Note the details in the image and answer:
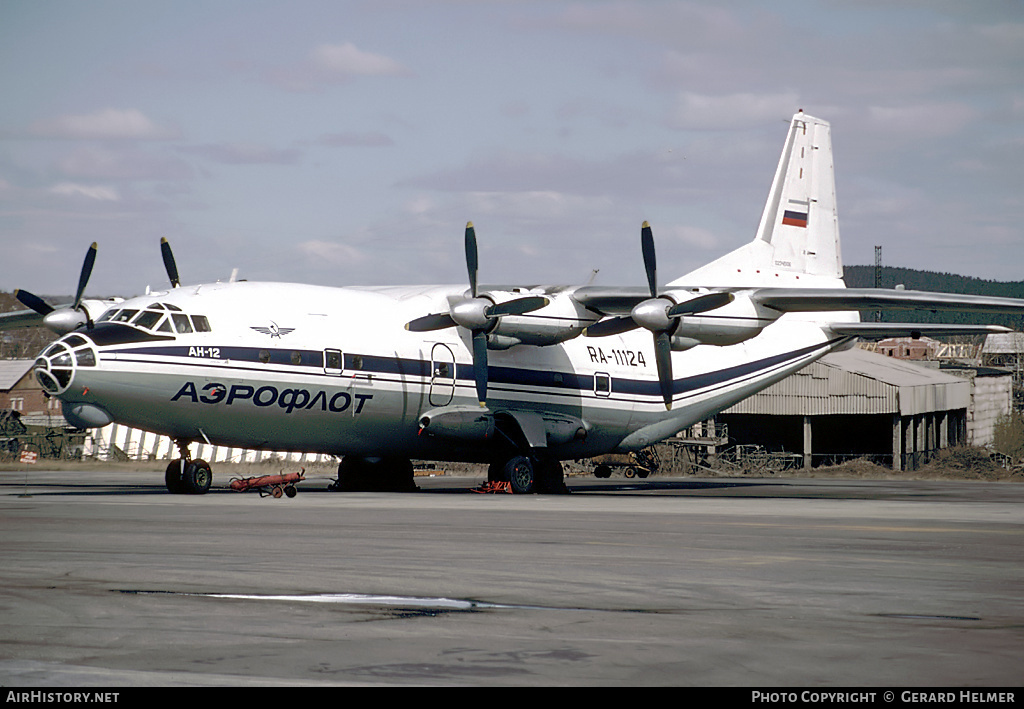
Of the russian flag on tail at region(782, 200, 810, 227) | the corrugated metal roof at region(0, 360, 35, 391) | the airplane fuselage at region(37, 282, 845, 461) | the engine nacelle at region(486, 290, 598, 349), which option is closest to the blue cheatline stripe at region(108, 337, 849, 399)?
the airplane fuselage at region(37, 282, 845, 461)

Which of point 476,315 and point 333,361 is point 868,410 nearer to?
point 476,315

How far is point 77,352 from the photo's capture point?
2378 cm

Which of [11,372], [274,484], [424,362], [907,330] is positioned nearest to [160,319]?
[274,484]

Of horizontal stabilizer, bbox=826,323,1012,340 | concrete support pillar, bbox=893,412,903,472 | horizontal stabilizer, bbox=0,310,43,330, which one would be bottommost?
concrete support pillar, bbox=893,412,903,472

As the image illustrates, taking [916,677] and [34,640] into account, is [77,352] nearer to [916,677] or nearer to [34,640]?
[34,640]

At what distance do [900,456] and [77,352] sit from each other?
44369 millimetres

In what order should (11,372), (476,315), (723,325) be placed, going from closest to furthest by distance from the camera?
(476,315), (723,325), (11,372)

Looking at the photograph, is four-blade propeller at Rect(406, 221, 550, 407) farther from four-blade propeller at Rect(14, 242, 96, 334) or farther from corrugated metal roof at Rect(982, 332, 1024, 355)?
corrugated metal roof at Rect(982, 332, 1024, 355)

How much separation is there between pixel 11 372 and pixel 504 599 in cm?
8042

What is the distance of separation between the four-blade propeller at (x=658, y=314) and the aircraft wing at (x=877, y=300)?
234 cm

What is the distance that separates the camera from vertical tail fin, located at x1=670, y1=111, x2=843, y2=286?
36.6m

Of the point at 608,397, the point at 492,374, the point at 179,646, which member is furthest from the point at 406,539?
the point at 608,397

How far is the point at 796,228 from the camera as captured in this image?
1480 inches

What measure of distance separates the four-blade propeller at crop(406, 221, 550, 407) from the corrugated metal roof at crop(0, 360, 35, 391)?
6043 cm
